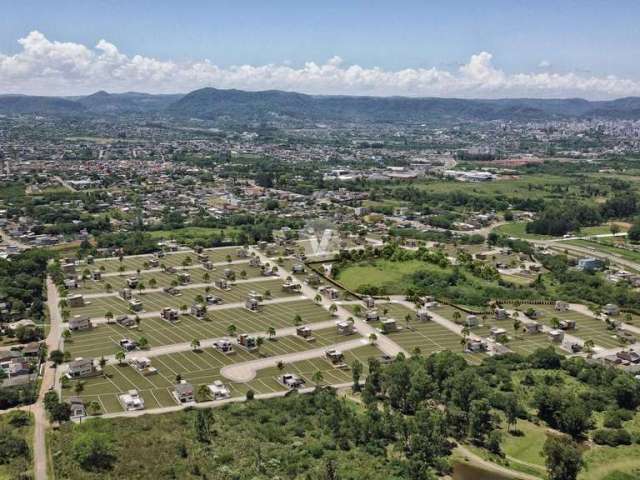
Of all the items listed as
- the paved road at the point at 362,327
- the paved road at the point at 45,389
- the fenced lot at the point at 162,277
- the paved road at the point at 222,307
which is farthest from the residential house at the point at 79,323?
the paved road at the point at 362,327

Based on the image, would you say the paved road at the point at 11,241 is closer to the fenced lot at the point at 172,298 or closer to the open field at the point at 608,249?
the fenced lot at the point at 172,298

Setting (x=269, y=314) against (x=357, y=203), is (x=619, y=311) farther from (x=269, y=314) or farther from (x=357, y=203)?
(x=357, y=203)

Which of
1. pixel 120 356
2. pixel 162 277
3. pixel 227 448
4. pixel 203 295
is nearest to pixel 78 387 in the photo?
pixel 120 356

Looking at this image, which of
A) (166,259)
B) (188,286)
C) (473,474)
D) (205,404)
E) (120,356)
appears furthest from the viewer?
(166,259)

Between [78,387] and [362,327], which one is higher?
[78,387]

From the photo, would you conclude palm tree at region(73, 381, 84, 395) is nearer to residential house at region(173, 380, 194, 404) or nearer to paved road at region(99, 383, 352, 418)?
paved road at region(99, 383, 352, 418)

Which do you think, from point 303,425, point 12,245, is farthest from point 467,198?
point 303,425

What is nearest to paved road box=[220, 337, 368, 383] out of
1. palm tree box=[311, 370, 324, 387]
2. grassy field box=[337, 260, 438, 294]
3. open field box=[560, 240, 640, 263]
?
palm tree box=[311, 370, 324, 387]

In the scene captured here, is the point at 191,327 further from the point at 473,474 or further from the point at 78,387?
the point at 473,474
